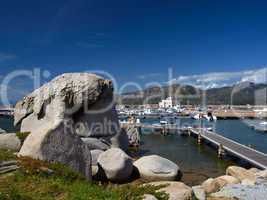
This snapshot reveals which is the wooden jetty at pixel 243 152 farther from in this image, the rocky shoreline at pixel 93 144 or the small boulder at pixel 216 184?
the small boulder at pixel 216 184

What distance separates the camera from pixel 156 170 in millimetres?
20328

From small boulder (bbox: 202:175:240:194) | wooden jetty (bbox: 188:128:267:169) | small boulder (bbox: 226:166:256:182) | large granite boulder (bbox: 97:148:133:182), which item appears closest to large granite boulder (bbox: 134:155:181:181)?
large granite boulder (bbox: 97:148:133:182)

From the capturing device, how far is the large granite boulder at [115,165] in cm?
1903

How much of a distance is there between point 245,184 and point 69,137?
9.27m

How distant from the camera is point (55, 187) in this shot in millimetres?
10555

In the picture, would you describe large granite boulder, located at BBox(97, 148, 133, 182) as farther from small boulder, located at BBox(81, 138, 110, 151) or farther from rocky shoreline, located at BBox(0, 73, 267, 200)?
small boulder, located at BBox(81, 138, 110, 151)

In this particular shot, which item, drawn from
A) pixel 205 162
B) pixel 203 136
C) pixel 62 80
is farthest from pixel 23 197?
pixel 203 136

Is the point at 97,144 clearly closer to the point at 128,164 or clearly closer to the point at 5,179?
the point at 128,164

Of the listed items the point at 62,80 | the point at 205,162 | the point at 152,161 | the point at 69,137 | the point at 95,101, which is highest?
the point at 62,80

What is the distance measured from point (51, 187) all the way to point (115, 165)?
892 centimetres

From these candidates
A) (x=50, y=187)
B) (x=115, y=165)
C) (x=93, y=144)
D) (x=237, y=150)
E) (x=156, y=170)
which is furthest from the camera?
(x=237, y=150)

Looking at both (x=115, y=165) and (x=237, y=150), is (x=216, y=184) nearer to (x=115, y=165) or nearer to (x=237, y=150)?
(x=115, y=165)

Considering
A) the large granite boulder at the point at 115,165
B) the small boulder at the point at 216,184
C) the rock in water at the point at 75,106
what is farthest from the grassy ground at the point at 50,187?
the rock in water at the point at 75,106

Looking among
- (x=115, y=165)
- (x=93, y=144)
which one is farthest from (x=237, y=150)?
(x=115, y=165)
